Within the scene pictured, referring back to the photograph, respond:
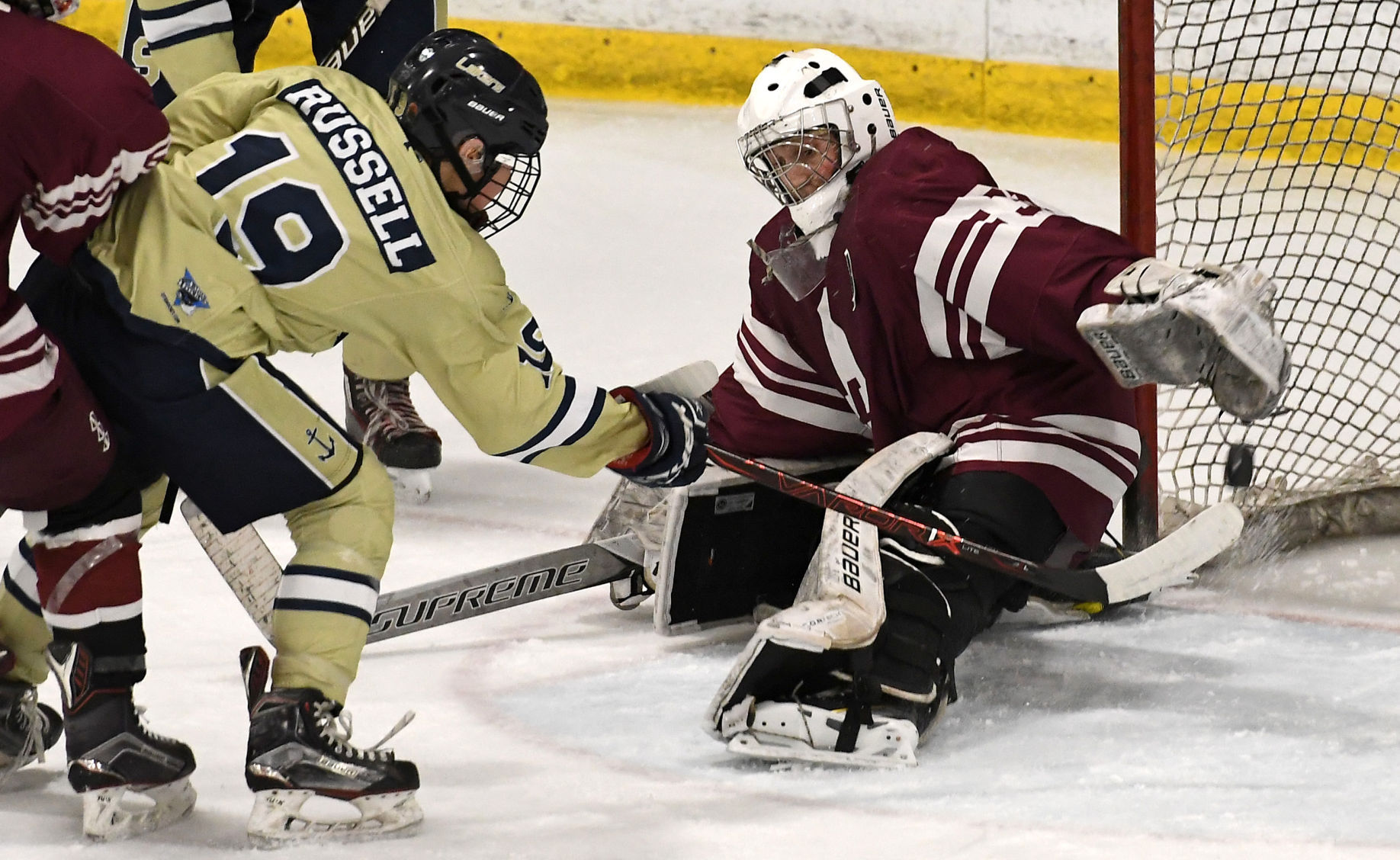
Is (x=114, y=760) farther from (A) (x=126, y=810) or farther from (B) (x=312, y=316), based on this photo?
(B) (x=312, y=316)

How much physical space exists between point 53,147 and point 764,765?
1009mm

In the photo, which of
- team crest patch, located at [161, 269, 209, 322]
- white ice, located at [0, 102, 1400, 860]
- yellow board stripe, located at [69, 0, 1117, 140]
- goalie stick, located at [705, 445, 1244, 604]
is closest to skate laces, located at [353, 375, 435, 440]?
white ice, located at [0, 102, 1400, 860]

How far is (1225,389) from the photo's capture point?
212 cm

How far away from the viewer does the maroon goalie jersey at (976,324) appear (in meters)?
2.18

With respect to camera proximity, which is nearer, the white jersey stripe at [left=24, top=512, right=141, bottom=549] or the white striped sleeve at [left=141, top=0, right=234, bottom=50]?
the white jersey stripe at [left=24, top=512, right=141, bottom=549]

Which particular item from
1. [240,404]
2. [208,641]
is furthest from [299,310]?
[208,641]

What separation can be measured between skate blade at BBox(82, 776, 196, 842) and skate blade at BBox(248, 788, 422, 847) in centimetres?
10

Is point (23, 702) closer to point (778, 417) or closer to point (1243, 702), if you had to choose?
point (778, 417)

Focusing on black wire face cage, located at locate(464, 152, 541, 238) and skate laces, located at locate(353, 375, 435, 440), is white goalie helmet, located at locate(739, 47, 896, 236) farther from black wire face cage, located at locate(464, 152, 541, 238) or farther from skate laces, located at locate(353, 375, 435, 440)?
skate laces, located at locate(353, 375, 435, 440)

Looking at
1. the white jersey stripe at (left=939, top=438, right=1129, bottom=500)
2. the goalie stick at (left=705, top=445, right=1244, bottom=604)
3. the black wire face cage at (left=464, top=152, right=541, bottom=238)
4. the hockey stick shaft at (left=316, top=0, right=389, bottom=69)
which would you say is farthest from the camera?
the hockey stick shaft at (left=316, top=0, right=389, bottom=69)

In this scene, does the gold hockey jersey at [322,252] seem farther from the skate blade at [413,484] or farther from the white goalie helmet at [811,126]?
the skate blade at [413,484]

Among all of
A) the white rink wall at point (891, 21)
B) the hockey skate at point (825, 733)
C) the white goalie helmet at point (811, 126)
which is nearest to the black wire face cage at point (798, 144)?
the white goalie helmet at point (811, 126)

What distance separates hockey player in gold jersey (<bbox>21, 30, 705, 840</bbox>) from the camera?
1712mm

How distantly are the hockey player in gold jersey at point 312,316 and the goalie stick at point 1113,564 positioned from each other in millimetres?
490
